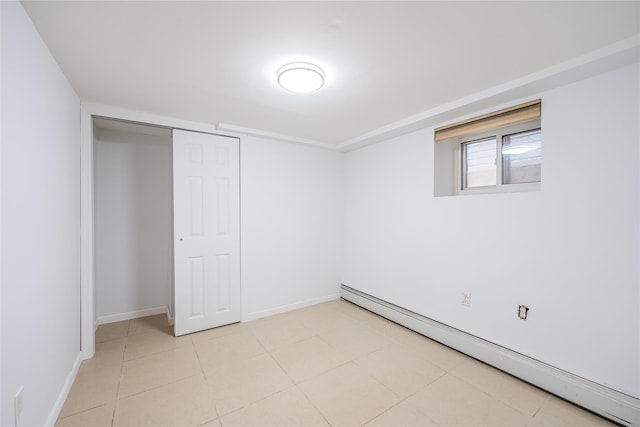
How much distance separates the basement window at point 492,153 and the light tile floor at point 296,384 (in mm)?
1604

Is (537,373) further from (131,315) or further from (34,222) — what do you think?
(131,315)

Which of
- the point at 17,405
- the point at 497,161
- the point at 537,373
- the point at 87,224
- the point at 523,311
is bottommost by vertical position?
the point at 537,373

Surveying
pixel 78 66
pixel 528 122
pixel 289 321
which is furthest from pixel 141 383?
pixel 528 122

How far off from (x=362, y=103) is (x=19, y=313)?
2.60 meters

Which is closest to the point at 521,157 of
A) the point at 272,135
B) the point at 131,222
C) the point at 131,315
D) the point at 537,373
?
the point at 537,373

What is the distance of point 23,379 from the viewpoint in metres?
1.30

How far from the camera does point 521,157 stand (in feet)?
7.68

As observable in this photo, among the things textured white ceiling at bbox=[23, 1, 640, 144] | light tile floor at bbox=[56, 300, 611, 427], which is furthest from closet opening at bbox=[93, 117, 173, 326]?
textured white ceiling at bbox=[23, 1, 640, 144]

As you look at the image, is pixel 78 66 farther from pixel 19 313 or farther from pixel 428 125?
pixel 428 125

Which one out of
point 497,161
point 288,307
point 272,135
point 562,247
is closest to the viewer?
point 562,247

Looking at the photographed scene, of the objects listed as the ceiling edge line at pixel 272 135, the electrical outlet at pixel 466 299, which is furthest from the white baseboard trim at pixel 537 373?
the ceiling edge line at pixel 272 135

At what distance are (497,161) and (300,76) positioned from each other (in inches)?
Result: 76.3

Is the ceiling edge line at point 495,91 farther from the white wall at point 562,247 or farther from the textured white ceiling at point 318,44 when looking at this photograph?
the white wall at point 562,247

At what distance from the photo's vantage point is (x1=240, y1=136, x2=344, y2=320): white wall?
333 centimetres
